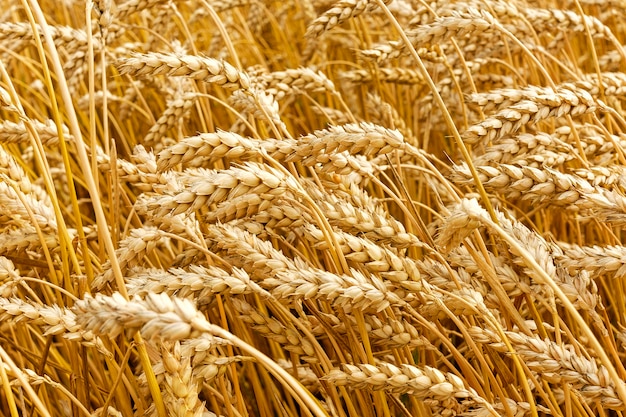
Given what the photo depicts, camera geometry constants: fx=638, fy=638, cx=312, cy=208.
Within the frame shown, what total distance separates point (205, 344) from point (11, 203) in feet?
1.91

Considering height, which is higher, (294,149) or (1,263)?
(294,149)

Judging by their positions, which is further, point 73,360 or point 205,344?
point 73,360

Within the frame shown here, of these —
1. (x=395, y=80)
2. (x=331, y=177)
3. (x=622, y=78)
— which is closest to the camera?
(x=331, y=177)

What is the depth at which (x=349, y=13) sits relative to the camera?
4.63 feet

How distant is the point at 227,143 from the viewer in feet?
3.44

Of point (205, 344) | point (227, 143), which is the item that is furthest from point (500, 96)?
point (205, 344)

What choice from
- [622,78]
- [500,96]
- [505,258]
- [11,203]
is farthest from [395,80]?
[11,203]

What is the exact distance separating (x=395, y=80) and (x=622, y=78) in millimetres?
711

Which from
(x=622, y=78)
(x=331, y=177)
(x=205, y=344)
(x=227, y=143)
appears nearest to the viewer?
(x=205, y=344)

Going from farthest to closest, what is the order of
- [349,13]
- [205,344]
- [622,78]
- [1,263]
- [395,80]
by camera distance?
[395,80] → [622,78] → [349,13] → [1,263] → [205,344]

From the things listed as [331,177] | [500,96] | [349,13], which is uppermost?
[349,13]

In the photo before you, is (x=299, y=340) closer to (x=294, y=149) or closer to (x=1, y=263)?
(x=294, y=149)

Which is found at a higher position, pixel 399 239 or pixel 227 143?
pixel 227 143

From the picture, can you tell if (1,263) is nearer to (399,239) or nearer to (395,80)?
(399,239)
